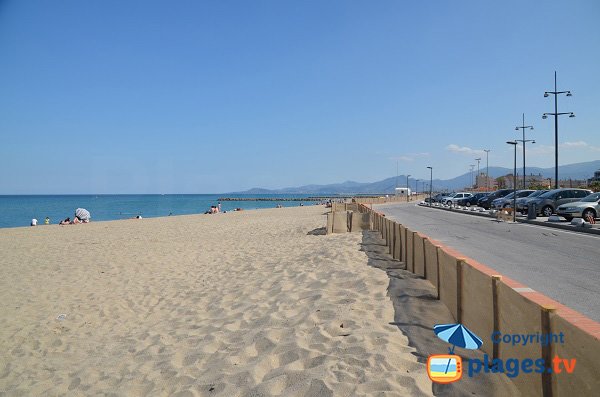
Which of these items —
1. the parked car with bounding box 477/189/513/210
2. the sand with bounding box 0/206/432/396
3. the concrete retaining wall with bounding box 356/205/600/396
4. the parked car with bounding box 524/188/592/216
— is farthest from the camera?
the parked car with bounding box 477/189/513/210

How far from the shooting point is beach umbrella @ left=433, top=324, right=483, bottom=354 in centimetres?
471

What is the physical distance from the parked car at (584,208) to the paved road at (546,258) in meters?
3.58

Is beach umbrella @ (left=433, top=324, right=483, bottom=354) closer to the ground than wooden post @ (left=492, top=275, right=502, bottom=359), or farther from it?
closer to the ground

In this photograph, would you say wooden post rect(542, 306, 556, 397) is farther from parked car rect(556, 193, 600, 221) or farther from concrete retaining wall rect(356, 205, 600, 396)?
parked car rect(556, 193, 600, 221)

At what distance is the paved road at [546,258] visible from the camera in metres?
7.75

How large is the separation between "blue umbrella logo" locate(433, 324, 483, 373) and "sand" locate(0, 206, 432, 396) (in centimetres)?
42

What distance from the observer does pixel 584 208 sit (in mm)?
22047

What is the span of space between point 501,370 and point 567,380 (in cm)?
123

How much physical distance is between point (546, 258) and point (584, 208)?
12.8 m

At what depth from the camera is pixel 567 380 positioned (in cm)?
300

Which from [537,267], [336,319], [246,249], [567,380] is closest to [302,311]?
[336,319]

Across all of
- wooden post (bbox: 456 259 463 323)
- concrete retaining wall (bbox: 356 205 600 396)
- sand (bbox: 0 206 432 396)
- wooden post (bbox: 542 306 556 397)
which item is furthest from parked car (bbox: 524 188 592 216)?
wooden post (bbox: 542 306 556 397)

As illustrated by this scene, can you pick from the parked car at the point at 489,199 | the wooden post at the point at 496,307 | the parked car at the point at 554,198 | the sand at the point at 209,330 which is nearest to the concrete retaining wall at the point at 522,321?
the wooden post at the point at 496,307

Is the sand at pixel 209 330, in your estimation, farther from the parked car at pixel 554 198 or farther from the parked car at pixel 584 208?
the parked car at pixel 554 198
